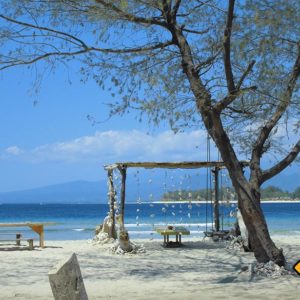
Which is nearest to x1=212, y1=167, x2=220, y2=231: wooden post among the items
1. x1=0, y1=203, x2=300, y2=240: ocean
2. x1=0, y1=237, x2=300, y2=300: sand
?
x1=0, y1=203, x2=300, y2=240: ocean

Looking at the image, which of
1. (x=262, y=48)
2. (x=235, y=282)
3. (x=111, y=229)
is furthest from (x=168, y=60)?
(x=111, y=229)

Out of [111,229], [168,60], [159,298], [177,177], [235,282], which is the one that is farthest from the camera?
[177,177]

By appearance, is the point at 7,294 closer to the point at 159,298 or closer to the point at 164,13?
the point at 159,298

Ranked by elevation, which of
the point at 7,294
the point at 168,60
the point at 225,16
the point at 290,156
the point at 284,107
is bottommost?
the point at 7,294

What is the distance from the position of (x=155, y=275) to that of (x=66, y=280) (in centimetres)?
569

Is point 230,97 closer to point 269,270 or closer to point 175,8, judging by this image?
point 175,8

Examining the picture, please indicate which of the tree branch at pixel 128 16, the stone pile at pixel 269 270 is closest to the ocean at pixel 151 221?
the stone pile at pixel 269 270

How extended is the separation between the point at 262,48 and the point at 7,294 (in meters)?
5.35

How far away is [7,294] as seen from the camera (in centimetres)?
788

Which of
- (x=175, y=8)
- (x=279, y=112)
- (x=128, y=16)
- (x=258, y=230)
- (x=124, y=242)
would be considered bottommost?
(x=124, y=242)

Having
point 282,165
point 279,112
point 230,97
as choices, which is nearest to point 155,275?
point 282,165

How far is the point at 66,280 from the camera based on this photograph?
4230 mm

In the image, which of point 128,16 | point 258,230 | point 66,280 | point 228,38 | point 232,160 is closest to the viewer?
point 66,280

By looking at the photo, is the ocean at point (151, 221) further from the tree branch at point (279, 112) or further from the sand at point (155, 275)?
the tree branch at point (279, 112)
